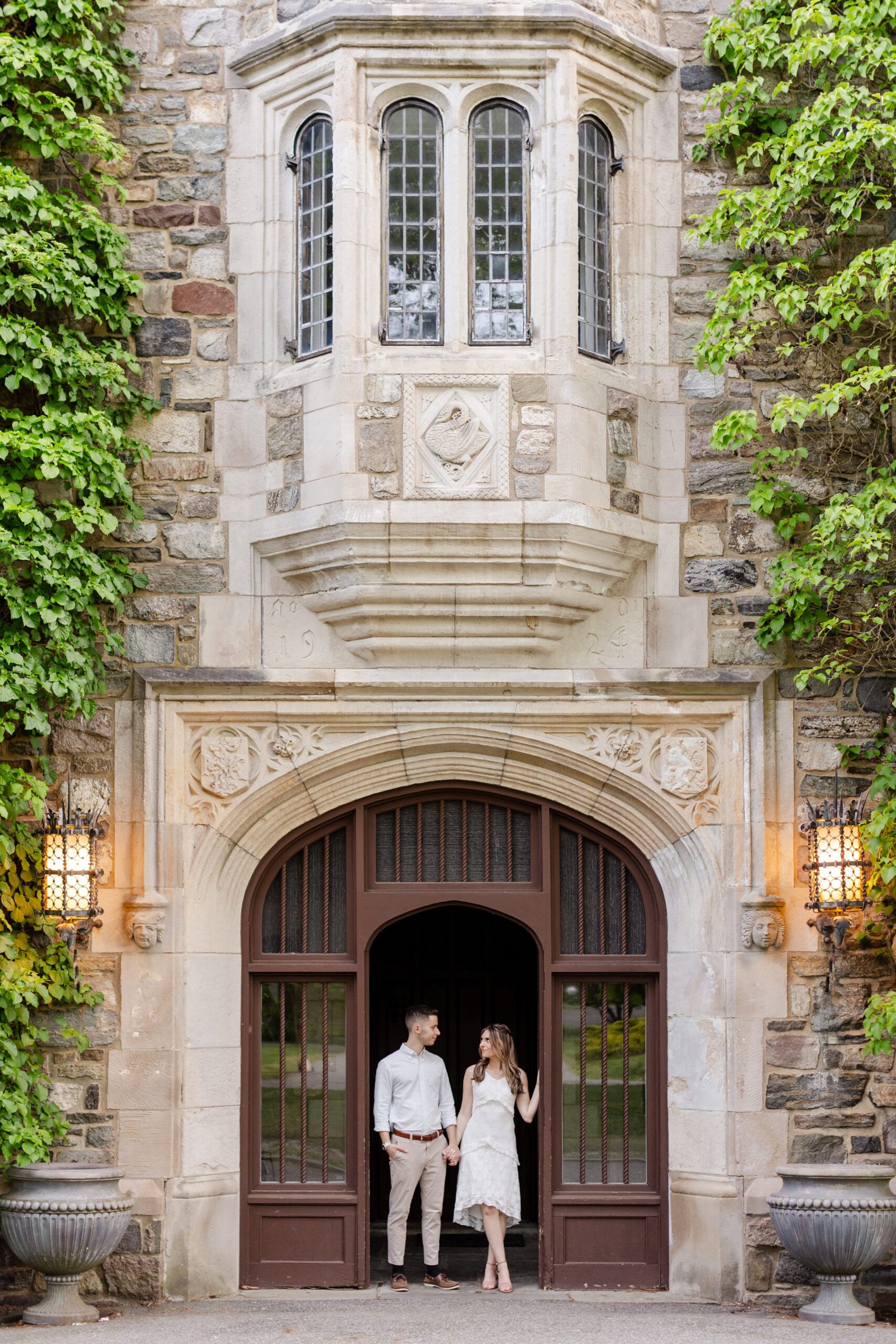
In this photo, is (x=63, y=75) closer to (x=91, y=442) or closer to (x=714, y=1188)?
(x=91, y=442)

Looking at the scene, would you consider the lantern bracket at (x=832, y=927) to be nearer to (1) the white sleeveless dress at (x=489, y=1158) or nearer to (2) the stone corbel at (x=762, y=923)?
(2) the stone corbel at (x=762, y=923)

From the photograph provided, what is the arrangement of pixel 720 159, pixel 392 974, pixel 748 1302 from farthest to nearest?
1. pixel 392 974
2. pixel 720 159
3. pixel 748 1302

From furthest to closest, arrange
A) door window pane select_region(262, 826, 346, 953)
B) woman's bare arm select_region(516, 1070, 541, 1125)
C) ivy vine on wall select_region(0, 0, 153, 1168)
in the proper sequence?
door window pane select_region(262, 826, 346, 953) → woman's bare arm select_region(516, 1070, 541, 1125) → ivy vine on wall select_region(0, 0, 153, 1168)

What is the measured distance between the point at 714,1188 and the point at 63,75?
5.75 m

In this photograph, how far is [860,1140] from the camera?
25.1ft

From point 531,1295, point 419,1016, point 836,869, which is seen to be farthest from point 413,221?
point 531,1295

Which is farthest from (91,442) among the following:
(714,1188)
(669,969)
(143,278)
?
(714,1188)

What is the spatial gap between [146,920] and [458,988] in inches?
152

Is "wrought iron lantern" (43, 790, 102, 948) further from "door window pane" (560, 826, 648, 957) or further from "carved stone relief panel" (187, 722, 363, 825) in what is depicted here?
"door window pane" (560, 826, 648, 957)

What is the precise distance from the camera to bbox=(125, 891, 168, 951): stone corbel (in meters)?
7.59

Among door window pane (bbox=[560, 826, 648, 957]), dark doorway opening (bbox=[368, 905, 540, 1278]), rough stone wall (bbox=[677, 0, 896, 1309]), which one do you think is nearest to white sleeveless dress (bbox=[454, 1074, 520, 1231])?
door window pane (bbox=[560, 826, 648, 957])

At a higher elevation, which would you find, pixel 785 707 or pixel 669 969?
pixel 785 707

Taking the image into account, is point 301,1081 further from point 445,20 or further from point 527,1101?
point 445,20

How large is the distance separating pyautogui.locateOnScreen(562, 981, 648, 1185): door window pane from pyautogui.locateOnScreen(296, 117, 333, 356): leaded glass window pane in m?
3.28
